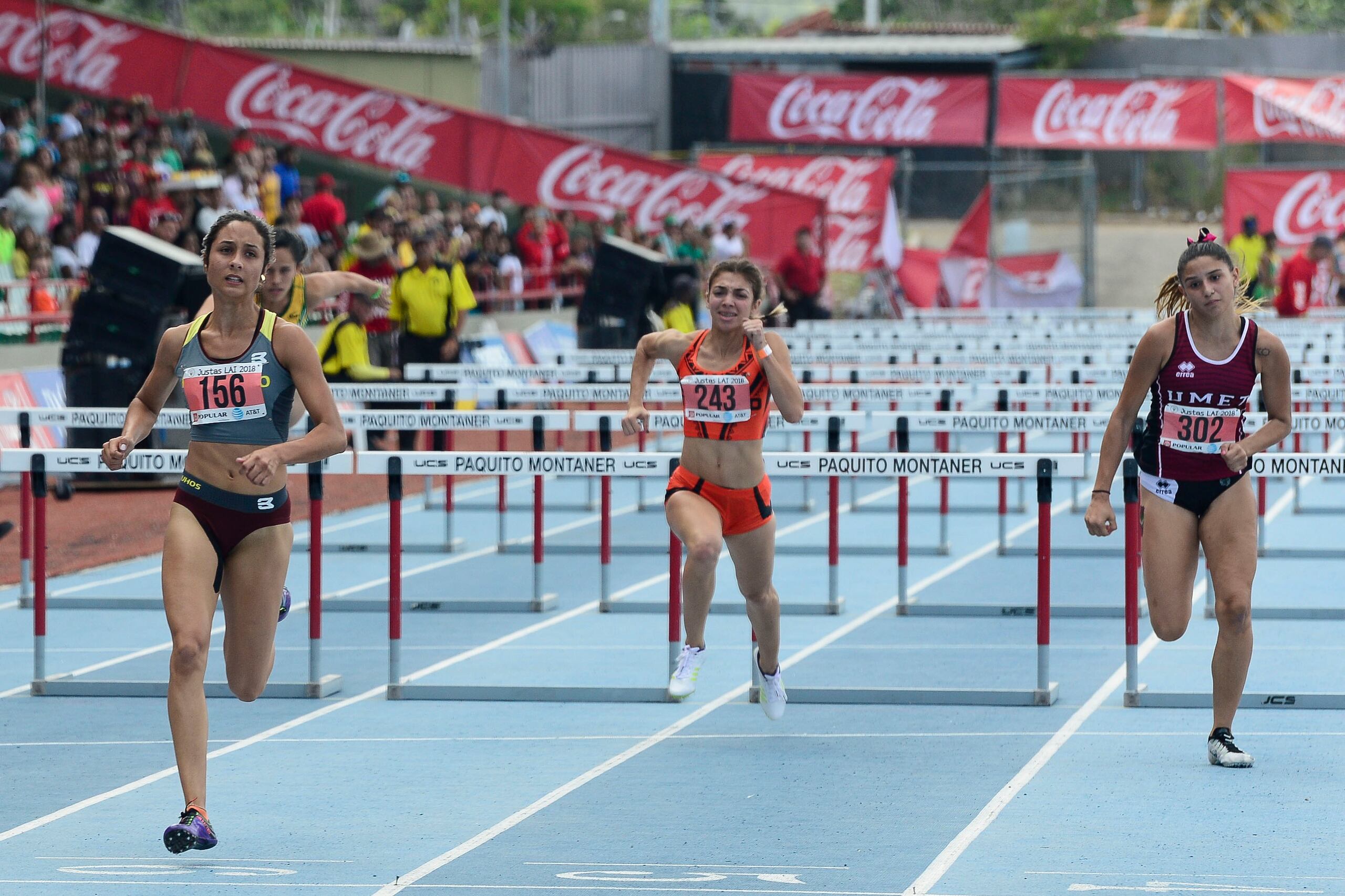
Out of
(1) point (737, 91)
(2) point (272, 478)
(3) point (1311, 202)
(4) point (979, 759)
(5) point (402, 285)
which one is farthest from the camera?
(1) point (737, 91)

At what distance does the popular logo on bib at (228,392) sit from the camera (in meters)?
6.40

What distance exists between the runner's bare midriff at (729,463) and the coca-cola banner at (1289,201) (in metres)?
27.7

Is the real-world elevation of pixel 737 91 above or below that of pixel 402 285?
above

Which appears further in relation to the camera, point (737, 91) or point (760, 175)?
point (737, 91)

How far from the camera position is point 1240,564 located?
7.29m

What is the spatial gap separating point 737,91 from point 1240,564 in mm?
34249

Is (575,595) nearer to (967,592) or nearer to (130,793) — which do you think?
(967,592)

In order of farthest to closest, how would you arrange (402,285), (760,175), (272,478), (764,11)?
(764,11) < (760,175) < (402,285) < (272,478)

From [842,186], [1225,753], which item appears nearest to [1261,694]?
[1225,753]

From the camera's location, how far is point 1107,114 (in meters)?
38.0

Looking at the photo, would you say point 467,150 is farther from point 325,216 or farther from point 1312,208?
point 1312,208

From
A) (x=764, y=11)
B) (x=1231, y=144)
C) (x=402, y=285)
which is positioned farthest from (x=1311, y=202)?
(x=764, y=11)

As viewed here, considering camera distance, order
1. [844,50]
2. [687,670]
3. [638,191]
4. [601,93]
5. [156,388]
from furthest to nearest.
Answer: [844,50] < [601,93] < [638,191] < [687,670] < [156,388]

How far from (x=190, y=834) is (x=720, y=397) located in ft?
9.60
